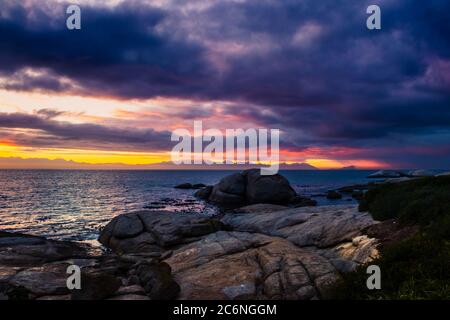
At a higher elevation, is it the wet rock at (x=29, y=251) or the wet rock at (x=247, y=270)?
the wet rock at (x=247, y=270)

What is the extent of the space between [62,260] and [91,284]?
28.5ft

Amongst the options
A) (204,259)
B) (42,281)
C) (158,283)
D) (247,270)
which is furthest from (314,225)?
(42,281)

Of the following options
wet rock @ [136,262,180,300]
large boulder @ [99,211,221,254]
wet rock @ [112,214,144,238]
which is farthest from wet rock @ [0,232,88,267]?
wet rock @ [136,262,180,300]

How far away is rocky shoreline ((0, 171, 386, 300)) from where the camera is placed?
11.3 meters

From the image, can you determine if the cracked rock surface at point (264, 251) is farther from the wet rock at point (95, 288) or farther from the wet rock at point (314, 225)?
the wet rock at point (95, 288)

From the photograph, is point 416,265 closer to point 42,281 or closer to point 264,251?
point 264,251

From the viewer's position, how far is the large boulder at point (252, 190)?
55.9 metres

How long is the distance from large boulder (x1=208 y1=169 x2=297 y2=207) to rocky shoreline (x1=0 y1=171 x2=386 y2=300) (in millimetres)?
29888

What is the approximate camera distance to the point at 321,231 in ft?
59.2

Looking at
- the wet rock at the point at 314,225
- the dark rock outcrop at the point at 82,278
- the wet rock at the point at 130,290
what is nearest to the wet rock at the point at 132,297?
the dark rock outcrop at the point at 82,278

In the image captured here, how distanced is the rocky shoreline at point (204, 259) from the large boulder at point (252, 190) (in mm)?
29888

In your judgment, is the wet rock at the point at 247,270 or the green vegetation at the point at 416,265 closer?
the green vegetation at the point at 416,265

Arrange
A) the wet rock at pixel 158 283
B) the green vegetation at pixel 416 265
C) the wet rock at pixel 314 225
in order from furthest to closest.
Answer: the wet rock at pixel 314 225 → the wet rock at pixel 158 283 → the green vegetation at pixel 416 265

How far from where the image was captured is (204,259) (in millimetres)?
14672
